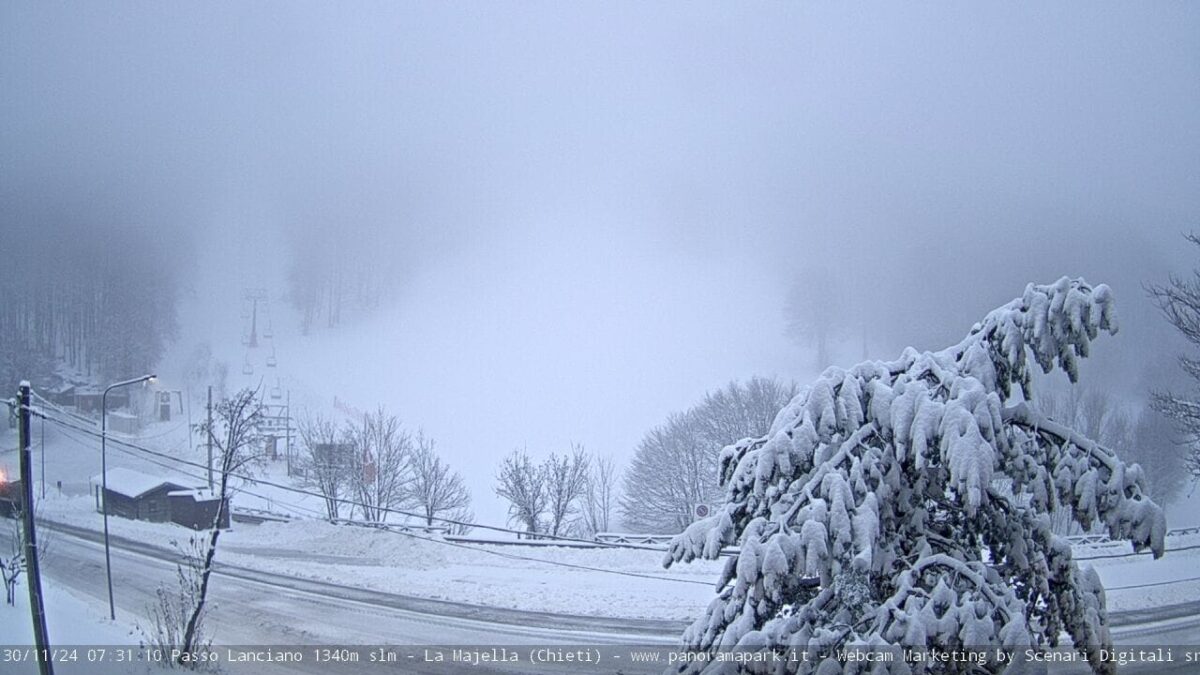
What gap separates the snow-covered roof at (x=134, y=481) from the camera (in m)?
31.9

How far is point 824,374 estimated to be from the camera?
455 centimetres

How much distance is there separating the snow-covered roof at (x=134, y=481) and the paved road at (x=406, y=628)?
1204 centimetres

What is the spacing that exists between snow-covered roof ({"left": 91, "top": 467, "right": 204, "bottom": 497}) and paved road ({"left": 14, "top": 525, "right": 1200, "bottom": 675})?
39.5 ft

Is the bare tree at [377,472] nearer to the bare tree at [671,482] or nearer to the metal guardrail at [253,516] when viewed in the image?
the metal guardrail at [253,516]

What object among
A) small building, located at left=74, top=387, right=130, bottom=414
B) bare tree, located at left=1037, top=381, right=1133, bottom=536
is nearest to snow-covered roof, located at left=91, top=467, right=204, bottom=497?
small building, located at left=74, top=387, right=130, bottom=414

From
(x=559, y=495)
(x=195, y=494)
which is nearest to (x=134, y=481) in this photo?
(x=195, y=494)

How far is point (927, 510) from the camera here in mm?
4562

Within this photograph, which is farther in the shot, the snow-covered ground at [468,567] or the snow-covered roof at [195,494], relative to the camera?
the snow-covered roof at [195,494]

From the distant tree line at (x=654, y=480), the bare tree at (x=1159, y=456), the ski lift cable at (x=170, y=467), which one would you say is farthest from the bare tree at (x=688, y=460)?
the bare tree at (x=1159, y=456)

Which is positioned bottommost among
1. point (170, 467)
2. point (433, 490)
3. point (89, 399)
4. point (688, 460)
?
point (433, 490)

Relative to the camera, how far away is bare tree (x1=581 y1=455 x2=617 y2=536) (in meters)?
44.0

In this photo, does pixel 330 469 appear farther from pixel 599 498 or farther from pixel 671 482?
pixel 671 482

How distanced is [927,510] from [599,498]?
4344 cm

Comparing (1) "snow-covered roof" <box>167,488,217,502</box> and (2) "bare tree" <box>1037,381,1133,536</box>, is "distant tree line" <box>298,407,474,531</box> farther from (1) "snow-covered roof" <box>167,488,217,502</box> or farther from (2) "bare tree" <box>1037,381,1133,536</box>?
(2) "bare tree" <box>1037,381,1133,536</box>
